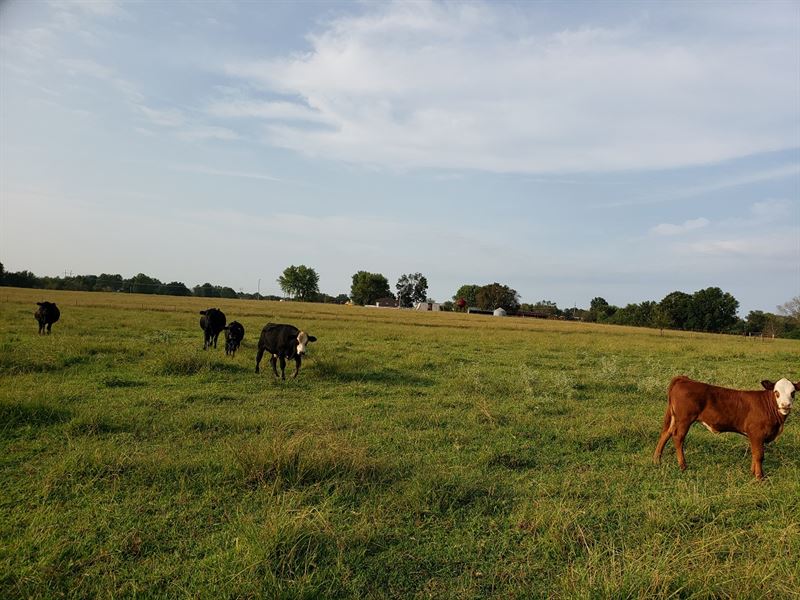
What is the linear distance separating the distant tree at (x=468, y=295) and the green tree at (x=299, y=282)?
1616 inches

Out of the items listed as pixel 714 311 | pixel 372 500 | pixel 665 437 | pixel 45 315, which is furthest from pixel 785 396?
pixel 714 311

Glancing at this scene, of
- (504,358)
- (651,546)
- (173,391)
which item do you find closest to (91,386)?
(173,391)

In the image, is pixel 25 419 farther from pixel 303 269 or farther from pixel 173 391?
pixel 303 269

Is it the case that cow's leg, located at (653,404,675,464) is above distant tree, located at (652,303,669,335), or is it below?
below

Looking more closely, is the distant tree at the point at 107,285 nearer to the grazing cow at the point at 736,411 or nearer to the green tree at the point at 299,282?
the green tree at the point at 299,282

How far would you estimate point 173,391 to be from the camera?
9.97 meters

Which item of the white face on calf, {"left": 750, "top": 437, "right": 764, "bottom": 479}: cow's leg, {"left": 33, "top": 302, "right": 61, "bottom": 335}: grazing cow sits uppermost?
the white face on calf

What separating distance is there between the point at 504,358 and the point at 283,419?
1134 cm

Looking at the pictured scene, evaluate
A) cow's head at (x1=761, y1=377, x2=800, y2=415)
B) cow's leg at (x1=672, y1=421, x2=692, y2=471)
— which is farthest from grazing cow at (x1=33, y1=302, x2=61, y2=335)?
cow's head at (x1=761, y1=377, x2=800, y2=415)

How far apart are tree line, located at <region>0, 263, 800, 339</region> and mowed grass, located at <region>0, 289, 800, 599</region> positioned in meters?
68.7

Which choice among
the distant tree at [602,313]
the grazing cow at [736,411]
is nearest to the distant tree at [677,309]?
the distant tree at [602,313]

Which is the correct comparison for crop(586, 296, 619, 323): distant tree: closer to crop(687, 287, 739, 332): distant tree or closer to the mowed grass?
crop(687, 287, 739, 332): distant tree

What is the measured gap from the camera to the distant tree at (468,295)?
14382 centimetres

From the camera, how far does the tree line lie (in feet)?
280
